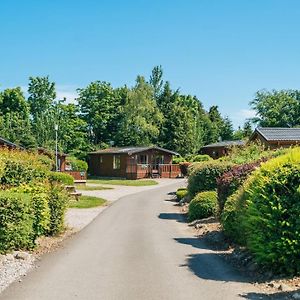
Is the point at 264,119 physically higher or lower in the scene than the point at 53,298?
higher

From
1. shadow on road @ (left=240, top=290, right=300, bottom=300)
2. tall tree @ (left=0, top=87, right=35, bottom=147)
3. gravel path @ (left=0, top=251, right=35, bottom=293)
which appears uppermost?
tall tree @ (left=0, top=87, right=35, bottom=147)

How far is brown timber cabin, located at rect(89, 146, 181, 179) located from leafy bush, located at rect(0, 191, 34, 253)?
36.9 meters

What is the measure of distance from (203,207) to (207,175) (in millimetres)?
2706

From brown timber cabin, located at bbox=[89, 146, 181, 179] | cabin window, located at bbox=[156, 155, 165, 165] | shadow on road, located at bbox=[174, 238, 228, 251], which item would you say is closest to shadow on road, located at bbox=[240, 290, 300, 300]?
shadow on road, located at bbox=[174, 238, 228, 251]

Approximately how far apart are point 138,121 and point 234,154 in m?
39.8

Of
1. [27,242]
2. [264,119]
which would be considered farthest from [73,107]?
[27,242]

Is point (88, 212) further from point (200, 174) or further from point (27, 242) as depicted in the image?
point (27, 242)

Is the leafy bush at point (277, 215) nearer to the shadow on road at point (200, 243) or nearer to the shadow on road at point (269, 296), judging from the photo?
the shadow on road at point (269, 296)

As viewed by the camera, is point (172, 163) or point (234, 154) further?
point (172, 163)

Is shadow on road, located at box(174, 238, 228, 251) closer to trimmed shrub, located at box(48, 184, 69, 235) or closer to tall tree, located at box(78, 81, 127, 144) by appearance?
trimmed shrub, located at box(48, 184, 69, 235)

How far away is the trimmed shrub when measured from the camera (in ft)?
41.5

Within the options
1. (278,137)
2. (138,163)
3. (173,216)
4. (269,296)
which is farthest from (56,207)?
(138,163)

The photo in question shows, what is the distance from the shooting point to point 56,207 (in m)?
12.8

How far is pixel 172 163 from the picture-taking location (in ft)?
175
